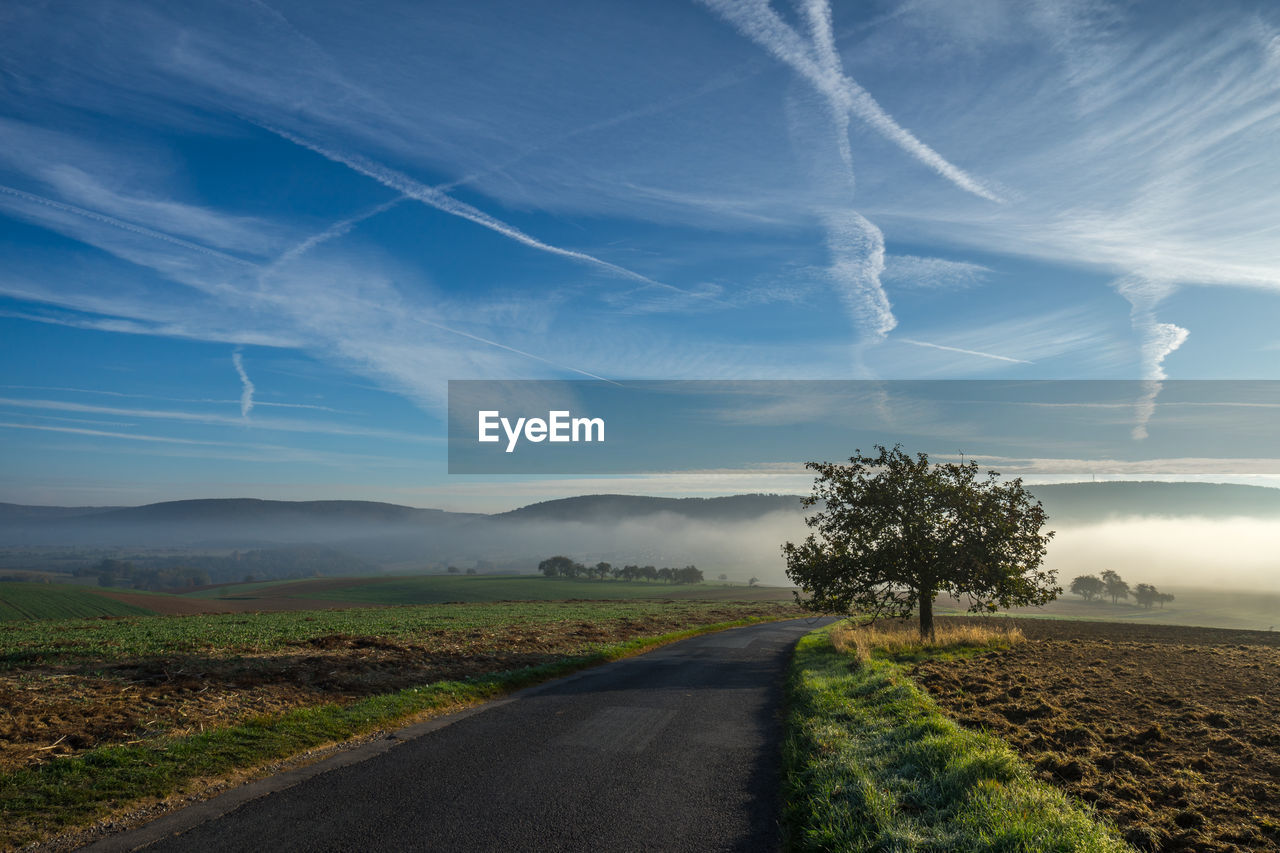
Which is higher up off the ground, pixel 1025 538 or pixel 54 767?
pixel 1025 538

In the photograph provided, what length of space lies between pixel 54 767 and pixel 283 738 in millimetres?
3009

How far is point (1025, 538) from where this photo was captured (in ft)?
94.9

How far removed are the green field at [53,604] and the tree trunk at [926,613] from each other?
7576cm

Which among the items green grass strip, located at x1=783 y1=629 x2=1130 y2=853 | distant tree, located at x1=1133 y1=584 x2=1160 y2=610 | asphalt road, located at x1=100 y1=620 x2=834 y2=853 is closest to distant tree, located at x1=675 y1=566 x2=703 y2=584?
distant tree, located at x1=1133 y1=584 x2=1160 y2=610

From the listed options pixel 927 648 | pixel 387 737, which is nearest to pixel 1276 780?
pixel 387 737

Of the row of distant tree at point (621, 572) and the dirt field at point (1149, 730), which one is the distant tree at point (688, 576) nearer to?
the row of distant tree at point (621, 572)

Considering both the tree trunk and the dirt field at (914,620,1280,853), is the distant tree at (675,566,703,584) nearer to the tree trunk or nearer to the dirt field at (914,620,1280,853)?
the tree trunk

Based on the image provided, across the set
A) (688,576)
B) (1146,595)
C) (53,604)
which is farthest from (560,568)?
(1146,595)

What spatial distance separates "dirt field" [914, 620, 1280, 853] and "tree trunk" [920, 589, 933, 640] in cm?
547

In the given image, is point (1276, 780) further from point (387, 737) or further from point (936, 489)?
point (936, 489)

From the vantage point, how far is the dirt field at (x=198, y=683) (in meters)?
11.1

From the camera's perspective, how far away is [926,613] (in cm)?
3067

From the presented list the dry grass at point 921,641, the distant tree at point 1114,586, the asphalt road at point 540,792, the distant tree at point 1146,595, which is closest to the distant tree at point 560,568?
the distant tree at point 1114,586

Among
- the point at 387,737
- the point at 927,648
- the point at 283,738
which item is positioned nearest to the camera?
the point at 283,738
